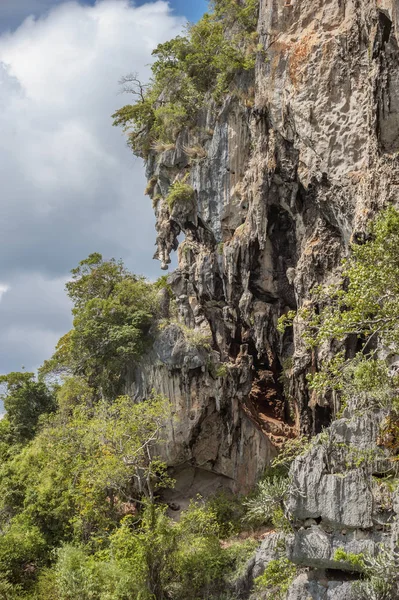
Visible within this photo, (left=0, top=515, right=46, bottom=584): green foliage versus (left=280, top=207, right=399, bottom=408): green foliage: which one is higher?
(left=280, top=207, right=399, bottom=408): green foliage

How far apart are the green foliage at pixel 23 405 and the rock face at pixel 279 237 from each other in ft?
17.9

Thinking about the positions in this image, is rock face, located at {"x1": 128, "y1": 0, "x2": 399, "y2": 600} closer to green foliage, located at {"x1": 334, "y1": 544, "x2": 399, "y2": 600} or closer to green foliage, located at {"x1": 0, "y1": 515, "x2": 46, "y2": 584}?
green foliage, located at {"x1": 334, "y1": 544, "x2": 399, "y2": 600}

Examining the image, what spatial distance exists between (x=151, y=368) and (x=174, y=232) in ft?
23.9

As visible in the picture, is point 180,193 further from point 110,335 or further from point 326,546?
point 326,546

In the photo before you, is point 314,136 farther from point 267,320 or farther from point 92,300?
point 92,300

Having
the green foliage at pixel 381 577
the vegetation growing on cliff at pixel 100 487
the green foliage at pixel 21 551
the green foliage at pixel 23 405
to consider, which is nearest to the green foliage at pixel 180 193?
the vegetation growing on cliff at pixel 100 487

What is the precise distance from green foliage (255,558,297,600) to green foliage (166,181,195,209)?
16.4m

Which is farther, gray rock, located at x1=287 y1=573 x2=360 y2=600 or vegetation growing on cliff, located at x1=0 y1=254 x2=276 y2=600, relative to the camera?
vegetation growing on cliff, located at x1=0 y1=254 x2=276 y2=600

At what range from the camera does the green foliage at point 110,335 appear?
2459cm

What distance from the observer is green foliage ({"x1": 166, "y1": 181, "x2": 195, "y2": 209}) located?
24.0 m

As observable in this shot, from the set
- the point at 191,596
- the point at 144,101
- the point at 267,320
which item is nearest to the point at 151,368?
the point at 267,320

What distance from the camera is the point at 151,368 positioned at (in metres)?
24.3

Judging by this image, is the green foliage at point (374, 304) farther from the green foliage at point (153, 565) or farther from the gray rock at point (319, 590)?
the green foliage at point (153, 565)

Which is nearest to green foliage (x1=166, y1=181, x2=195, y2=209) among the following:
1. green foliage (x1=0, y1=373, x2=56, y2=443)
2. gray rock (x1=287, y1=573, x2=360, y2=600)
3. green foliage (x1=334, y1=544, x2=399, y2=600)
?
green foliage (x1=0, y1=373, x2=56, y2=443)
